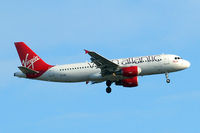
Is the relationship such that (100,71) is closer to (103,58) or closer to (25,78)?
(103,58)

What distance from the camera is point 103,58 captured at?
220 feet

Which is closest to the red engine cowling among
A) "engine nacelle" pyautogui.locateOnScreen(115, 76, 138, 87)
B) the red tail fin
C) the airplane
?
the airplane

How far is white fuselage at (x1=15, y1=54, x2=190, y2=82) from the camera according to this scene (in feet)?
227

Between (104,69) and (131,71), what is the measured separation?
13.4ft

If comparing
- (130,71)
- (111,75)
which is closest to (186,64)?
(130,71)

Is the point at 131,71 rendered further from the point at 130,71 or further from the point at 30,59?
the point at 30,59

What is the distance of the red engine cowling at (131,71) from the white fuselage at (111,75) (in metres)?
1.25

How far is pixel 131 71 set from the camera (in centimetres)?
6775

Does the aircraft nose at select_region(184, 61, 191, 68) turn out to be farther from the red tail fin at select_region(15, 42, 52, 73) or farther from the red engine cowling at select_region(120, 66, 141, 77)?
the red tail fin at select_region(15, 42, 52, 73)

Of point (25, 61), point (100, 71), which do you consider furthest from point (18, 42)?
point (100, 71)

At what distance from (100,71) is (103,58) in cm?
379

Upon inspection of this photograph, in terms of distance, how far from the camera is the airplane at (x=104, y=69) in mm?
68500

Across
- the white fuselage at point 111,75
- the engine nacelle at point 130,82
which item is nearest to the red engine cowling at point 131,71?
the white fuselage at point 111,75

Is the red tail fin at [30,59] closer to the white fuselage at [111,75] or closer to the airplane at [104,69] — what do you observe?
the airplane at [104,69]
